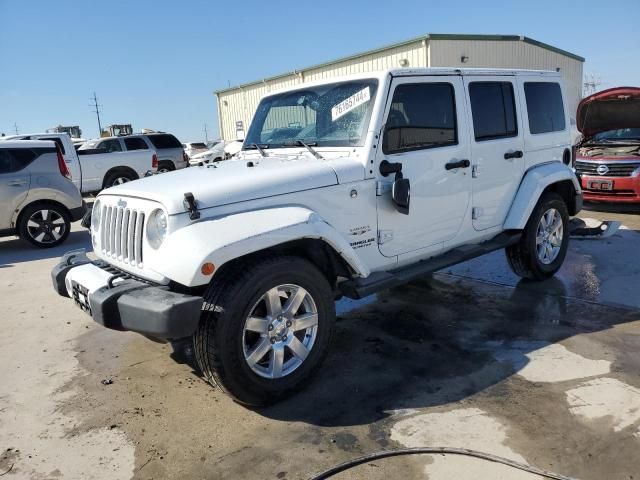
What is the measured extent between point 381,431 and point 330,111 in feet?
7.50

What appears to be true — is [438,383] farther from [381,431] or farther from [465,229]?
[465,229]

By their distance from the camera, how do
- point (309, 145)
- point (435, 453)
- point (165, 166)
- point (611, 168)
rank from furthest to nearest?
point (165, 166) → point (611, 168) → point (309, 145) → point (435, 453)

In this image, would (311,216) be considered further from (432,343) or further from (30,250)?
(30,250)

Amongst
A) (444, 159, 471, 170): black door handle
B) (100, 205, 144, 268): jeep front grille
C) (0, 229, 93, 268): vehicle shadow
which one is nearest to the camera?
(100, 205, 144, 268): jeep front grille

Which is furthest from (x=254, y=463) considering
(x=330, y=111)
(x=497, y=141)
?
(x=497, y=141)

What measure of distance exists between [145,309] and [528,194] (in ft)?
12.0

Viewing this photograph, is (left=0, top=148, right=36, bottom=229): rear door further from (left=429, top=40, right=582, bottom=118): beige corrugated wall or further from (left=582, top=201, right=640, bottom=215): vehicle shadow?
(left=429, top=40, right=582, bottom=118): beige corrugated wall

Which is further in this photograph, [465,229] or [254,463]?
[465,229]

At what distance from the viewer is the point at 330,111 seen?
3895 mm

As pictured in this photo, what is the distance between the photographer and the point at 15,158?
8297 mm

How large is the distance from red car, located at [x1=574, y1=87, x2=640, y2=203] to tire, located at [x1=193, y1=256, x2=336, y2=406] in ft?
25.4

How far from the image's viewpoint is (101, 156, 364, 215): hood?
119 inches

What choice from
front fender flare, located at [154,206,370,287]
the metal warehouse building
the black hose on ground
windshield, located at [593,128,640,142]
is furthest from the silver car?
windshield, located at [593,128,640,142]

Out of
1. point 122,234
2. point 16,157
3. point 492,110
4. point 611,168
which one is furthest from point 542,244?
point 16,157
